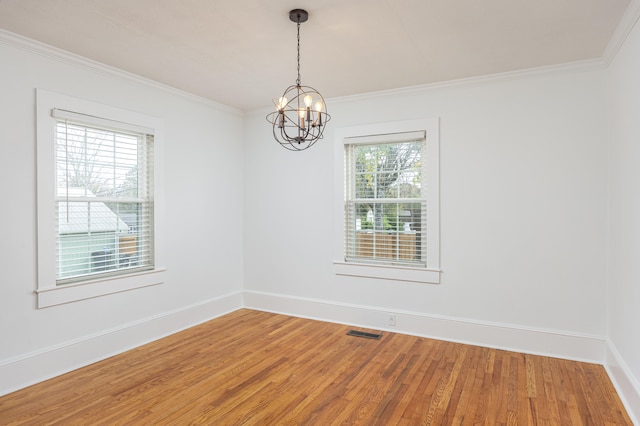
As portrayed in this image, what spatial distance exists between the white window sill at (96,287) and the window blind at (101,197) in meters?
0.08

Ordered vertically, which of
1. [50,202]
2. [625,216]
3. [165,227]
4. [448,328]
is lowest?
[448,328]

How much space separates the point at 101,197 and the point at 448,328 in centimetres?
368

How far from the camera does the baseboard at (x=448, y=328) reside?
11.5 ft

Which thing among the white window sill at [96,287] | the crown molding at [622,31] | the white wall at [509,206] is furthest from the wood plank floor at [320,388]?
the crown molding at [622,31]

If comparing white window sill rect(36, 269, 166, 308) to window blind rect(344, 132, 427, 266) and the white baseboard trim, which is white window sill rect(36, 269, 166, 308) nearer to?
window blind rect(344, 132, 427, 266)

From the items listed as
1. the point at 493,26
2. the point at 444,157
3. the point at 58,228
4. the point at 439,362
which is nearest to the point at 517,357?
the point at 439,362

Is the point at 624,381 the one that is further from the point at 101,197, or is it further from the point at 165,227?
the point at 101,197

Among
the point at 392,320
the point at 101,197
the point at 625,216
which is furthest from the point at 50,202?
the point at 625,216

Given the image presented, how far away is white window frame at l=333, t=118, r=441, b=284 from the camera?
13.4ft

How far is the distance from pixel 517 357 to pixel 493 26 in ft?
9.36

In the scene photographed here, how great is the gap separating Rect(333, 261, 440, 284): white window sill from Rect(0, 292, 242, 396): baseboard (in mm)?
1711

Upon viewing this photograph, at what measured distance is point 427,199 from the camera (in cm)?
415

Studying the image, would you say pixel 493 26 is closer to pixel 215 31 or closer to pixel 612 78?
pixel 612 78

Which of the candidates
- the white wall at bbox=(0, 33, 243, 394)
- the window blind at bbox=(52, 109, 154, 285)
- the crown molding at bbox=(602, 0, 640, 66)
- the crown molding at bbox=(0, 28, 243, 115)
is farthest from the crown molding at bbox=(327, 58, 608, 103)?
the window blind at bbox=(52, 109, 154, 285)
